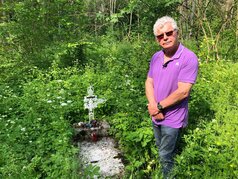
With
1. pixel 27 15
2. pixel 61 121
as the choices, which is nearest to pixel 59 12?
pixel 27 15

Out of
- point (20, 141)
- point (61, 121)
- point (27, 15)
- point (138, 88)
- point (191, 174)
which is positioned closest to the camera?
point (191, 174)

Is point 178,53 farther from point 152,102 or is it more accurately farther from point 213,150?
point 213,150

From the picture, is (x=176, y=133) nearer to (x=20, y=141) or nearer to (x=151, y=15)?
(x=20, y=141)

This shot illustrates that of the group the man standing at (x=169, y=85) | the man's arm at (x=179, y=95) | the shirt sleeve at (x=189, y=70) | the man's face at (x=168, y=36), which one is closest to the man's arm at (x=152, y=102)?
the man standing at (x=169, y=85)

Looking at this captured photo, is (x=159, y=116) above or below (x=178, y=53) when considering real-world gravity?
below

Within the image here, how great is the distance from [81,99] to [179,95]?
3.45m

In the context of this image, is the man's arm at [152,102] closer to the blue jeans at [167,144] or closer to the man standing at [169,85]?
the man standing at [169,85]

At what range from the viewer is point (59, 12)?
898 centimetres

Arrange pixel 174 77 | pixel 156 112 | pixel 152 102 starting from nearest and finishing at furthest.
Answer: pixel 174 77 → pixel 156 112 → pixel 152 102

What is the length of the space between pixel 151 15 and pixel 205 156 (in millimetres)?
6645

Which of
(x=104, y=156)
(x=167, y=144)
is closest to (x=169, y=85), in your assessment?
(x=167, y=144)

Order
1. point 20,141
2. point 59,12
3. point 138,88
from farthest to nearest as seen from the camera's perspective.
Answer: point 59,12, point 138,88, point 20,141

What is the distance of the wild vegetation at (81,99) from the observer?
3463 millimetres

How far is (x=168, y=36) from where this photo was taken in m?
3.07
